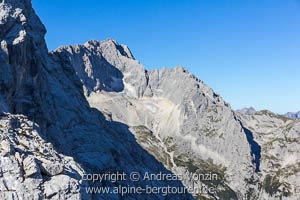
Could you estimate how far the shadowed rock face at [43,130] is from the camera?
103ft

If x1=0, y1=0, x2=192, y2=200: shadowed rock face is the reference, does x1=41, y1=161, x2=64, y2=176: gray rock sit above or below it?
below

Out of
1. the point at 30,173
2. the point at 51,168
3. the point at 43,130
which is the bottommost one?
the point at 30,173

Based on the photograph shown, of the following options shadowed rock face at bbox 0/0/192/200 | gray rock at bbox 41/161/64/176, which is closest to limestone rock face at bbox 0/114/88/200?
shadowed rock face at bbox 0/0/192/200

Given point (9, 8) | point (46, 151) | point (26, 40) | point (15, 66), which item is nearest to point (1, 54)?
point (15, 66)

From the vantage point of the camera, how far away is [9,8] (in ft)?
285

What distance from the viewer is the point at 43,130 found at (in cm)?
7819

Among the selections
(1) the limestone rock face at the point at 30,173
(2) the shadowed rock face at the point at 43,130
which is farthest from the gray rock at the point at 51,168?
(1) the limestone rock face at the point at 30,173

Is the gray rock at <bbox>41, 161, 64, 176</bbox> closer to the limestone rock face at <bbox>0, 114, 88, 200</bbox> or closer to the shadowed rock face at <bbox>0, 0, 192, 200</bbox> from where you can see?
the shadowed rock face at <bbox>0, 0, 192, 200</bbox>

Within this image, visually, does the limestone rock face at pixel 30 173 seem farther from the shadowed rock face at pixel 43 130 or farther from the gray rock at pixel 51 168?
the gray rock at pixel 51 168

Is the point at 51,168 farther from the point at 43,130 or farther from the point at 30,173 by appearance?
the point at 43,130

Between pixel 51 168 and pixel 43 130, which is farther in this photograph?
pixel 43 130

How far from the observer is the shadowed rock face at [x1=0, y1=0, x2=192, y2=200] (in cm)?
3127

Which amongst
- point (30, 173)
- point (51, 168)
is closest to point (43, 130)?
point (51, 168)

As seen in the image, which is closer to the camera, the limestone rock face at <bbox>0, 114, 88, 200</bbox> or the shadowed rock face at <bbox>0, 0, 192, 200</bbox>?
the limestone rock face at <bbox>0, 114, 88, 200</bbox>
